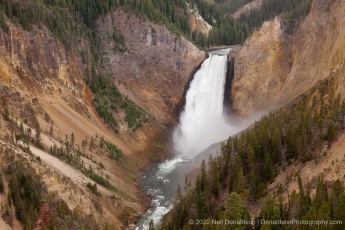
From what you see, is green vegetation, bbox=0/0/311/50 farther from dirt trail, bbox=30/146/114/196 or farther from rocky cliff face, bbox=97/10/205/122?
dirt trail, bbox=30/146/114/196

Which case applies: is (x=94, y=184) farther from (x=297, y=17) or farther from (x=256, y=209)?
(x=297, y=17)

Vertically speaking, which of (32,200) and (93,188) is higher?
(93,188)

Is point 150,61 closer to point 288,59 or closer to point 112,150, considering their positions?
point 112,150

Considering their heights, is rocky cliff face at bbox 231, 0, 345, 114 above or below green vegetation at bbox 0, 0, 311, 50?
below

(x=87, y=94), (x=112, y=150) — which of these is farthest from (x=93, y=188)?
(x=87, y=94)

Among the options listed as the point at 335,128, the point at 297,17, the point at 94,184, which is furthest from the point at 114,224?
the point at 297,17

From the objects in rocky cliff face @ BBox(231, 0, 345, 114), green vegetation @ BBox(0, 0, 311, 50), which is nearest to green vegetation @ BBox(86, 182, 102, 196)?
green vegetation @ BBox(0, 0, 311, 50)

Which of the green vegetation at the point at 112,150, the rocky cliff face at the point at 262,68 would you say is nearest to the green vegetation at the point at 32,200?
the green vegetation at the point at 112,150
